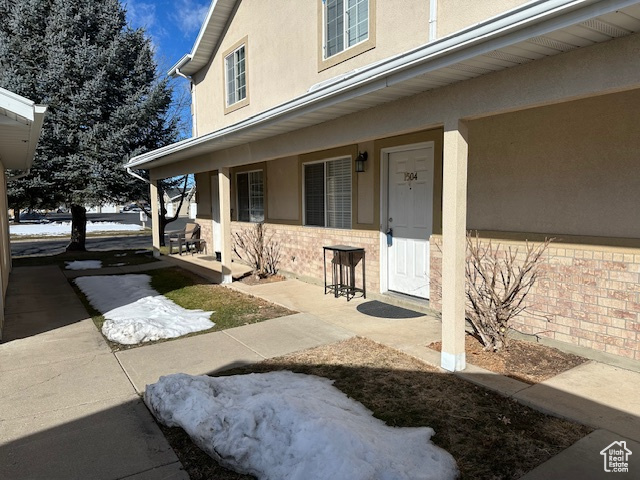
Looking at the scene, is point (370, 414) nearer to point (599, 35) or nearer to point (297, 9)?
point (599, 35)

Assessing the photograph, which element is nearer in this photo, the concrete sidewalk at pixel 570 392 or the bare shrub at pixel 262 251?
the concrete sidewalk at pixel 570 392

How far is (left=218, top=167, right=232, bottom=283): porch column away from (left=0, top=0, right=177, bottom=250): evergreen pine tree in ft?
24.9

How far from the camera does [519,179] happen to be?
16.4 ft

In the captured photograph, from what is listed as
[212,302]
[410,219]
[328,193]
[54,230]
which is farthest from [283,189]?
[54,230]

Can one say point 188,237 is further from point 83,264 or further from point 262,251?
point 262,251

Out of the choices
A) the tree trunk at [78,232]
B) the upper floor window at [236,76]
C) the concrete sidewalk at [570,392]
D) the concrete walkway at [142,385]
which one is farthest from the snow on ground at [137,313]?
the tree trunk at [78,232]

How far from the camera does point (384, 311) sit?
6664 millimetres

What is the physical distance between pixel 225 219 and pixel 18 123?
4.31m

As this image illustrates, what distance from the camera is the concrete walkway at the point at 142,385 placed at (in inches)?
119

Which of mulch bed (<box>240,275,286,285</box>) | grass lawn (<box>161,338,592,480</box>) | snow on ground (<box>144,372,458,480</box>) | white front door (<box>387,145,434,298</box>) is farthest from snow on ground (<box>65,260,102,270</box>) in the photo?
snow on ground (<box>144,372,458,480</box>)

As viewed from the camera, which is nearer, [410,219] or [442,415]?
[442,415]

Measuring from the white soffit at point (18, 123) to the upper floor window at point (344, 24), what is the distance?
482cm

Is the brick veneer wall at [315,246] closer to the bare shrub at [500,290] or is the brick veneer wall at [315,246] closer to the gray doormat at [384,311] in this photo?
the gray doormat at [384,311]

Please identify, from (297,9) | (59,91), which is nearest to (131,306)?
(297,9)
